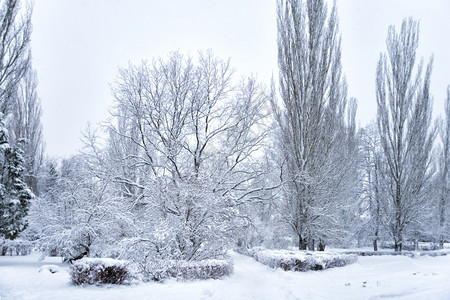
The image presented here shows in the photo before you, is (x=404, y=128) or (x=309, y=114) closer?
(x=309, y=114)

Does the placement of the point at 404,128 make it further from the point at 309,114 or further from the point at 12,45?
the point at 12,45

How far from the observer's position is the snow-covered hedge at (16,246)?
49.9 ft

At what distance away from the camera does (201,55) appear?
14016mm

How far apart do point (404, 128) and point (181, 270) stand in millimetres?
15878

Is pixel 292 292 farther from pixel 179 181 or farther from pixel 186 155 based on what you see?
pixel 186 155

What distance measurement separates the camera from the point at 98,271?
656 centimetres

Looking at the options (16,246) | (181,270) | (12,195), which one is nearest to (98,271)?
(181,270)

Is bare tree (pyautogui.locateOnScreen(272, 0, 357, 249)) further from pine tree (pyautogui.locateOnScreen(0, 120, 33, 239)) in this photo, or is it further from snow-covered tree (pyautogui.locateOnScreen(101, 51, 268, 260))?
pine tree (pyautogui.locateOnScreen(0, 120, 33, 239))

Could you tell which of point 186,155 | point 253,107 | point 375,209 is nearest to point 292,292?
point 186,155

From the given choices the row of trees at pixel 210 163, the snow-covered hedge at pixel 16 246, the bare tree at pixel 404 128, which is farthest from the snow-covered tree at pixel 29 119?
the bare tree at pixel 404 128

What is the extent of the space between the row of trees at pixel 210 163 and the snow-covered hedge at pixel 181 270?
112cm

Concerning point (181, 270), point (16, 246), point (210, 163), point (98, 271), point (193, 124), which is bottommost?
point (16, 246)

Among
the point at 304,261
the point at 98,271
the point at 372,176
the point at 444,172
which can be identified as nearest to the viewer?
the point at 98,271

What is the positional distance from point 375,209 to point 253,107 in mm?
14443
